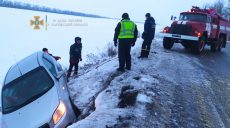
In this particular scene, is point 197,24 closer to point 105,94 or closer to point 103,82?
point 103,82

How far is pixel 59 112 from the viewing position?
6.28 meters

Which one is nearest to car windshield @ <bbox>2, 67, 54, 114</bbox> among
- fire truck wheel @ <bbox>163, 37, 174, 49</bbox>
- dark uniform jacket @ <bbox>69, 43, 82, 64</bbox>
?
dark uniform jacket @ <bbox>69, 43, 82, 64</bbox>

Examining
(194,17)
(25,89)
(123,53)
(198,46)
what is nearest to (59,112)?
(25,89)

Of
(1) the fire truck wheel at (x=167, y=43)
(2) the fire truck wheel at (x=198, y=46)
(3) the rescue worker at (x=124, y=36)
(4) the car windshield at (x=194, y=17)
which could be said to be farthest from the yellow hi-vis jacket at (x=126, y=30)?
(4) the car windshield at (x=194, y=17)

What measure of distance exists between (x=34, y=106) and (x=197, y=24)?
11.9 metres

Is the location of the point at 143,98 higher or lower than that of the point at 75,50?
lower

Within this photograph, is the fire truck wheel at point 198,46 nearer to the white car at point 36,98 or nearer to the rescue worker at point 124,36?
the rescue worker at point 124,36

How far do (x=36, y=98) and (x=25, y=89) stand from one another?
0.56 meters

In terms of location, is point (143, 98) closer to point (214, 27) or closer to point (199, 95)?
point (199, 95)

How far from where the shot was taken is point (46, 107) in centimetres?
623

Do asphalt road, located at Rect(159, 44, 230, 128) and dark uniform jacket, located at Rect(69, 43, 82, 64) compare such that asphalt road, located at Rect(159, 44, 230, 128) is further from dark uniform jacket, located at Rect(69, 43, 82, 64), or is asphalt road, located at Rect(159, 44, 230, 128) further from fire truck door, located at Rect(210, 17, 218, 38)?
fire truck door, located at Rect(210, 17, 218, 38)

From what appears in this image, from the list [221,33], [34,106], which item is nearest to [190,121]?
[34,106]

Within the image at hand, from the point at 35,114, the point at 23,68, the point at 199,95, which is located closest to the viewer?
the point at 35,114

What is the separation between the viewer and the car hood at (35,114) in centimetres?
595
